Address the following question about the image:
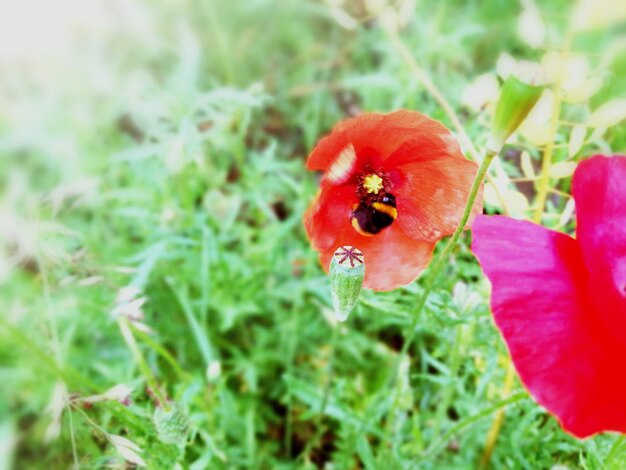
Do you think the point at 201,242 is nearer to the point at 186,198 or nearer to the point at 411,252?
the point at 186,198

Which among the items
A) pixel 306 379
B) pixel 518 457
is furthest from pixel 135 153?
pixel 518 457

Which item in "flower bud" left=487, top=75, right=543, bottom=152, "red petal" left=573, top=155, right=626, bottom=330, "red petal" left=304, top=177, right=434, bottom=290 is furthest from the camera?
"red petal" left=304, top=177, right=434, bottom=290

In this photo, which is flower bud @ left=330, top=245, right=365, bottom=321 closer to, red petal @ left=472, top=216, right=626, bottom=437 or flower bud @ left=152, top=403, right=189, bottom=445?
red petal @ left=472, top=216, right=626, bottom=437

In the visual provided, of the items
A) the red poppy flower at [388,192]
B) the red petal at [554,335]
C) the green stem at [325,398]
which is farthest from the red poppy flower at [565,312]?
the green stem at [325,398]

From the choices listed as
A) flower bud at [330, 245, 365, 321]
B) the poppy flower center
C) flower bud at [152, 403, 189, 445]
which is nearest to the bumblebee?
the poppy flower center

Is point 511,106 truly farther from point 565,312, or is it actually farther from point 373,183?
point 373,183
